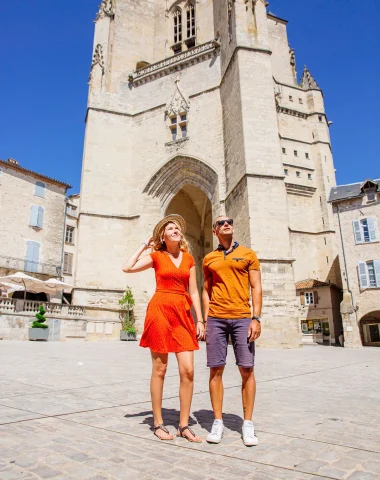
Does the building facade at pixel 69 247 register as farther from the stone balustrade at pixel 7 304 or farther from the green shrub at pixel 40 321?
the green shrub at pixel 40 321

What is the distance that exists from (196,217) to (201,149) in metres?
6.27

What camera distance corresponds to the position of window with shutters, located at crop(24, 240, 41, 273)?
20.0 metres

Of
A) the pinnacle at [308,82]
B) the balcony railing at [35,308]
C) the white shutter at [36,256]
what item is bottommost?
the balcony railing at [35,308]

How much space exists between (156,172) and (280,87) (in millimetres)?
12889

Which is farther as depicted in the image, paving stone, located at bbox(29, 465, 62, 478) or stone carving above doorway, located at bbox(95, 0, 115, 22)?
stone carving above doorway, located at bbox(95, 0, 115, 22)

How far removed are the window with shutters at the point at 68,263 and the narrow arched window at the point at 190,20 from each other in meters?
16.2

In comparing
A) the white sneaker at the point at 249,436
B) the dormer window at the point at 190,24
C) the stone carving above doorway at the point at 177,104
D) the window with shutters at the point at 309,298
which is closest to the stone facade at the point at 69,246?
the stone carving above doorway at the point at 177,104

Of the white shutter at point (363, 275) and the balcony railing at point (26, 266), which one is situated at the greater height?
the balcony railing at point (26, 266)

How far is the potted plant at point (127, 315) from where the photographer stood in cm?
1570

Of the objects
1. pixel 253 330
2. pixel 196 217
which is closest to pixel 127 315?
pixel 196 217

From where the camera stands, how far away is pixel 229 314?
243cm

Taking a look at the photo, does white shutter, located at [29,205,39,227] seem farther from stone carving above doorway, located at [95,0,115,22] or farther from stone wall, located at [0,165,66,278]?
stone carving above doorway, located at [95,0,115,22]

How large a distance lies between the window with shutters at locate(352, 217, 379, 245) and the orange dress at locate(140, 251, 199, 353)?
18.0m

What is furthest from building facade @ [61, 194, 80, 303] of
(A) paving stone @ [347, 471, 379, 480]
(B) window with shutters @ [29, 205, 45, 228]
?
(A) paving stone @ [347, 471, 379, 480]
